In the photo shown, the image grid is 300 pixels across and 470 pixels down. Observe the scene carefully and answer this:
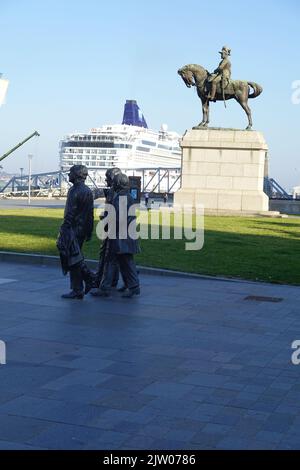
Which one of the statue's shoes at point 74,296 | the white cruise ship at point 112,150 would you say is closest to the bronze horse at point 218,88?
the statue's shoes at point 74,296

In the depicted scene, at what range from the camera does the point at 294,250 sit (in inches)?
655

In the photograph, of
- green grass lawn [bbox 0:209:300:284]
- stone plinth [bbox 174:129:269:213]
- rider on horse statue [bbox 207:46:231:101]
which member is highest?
rider on horse statue [bbox 207:46:231:101]

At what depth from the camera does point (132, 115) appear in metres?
117

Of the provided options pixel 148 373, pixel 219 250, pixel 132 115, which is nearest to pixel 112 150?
pixel 132 115

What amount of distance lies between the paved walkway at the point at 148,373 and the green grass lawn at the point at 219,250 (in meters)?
2.84

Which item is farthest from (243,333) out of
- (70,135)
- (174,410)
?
(70,135)

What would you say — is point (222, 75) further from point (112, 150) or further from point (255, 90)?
point (112, 150)

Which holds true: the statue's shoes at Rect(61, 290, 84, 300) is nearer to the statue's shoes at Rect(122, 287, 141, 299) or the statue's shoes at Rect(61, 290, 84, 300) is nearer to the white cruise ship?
the statue's shoes at Rect(122, 287, 141, 299)

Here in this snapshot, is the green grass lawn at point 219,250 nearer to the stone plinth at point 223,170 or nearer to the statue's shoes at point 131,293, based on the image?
the statue's shoes at point 131,293

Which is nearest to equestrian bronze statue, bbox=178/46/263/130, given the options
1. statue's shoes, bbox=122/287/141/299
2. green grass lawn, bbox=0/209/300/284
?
green grass lawn, bbox=0/209/300/284

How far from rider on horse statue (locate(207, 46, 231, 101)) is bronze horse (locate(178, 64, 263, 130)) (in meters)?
0.26

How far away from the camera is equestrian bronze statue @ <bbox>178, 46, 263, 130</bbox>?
1256 inches

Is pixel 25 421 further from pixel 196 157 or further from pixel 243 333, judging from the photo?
pixel 196 157
